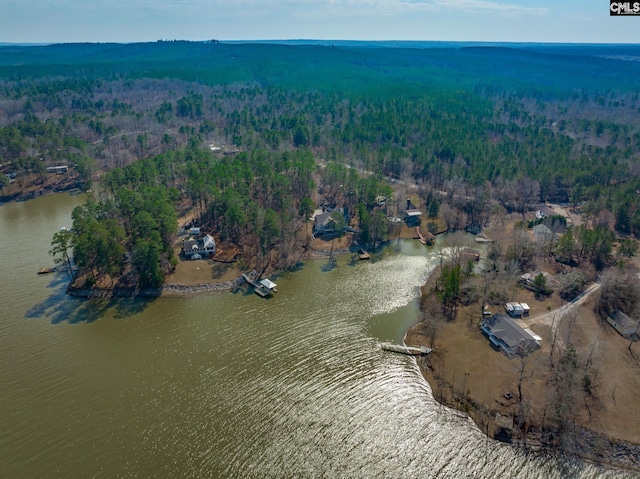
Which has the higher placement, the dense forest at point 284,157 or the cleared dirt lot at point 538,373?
the dense forest at point 284,157

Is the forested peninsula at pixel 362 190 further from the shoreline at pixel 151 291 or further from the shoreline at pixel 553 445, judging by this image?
the shoreline at pixel 151 291

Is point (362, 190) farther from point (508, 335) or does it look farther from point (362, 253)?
point (508, 335)

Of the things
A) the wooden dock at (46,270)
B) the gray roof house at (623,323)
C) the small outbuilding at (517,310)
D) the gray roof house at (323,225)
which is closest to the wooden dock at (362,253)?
the gray roof house at (323,225)

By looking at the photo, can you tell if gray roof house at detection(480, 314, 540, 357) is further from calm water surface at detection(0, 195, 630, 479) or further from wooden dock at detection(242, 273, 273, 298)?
wooden dock at detection(242, 273, 273, 298)

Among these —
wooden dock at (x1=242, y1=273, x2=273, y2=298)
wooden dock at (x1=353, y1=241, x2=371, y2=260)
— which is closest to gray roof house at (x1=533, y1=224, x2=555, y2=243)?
wooden dock at (x1=353, y1=241, x2=371, y2=260)

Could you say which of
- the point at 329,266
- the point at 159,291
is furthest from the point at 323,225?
the point at 159,291

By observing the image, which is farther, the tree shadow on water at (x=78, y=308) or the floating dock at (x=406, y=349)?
the tree shadow on water at (x=78, y=308)

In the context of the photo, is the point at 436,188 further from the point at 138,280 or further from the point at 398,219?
the point at 138,280

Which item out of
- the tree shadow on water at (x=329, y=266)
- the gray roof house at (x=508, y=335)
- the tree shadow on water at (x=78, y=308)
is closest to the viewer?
the gray roof house at (x=508, y=335)
